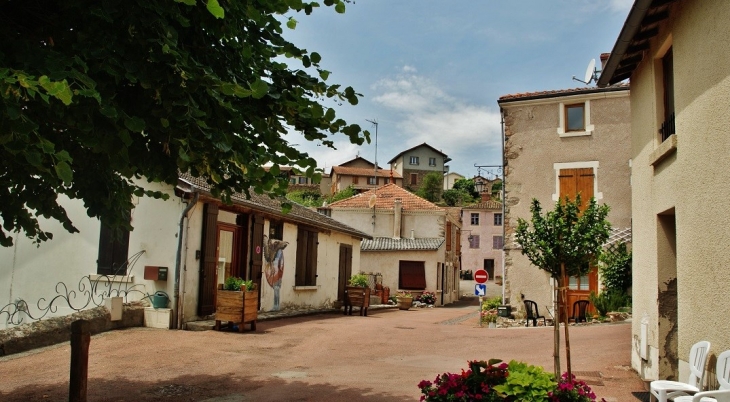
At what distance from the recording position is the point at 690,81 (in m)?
6.15

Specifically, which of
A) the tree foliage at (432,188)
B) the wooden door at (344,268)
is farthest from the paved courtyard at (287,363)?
the tree foliage at (432,188)

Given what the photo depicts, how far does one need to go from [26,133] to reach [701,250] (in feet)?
18.7

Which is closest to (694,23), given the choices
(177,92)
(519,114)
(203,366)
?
(177,92)

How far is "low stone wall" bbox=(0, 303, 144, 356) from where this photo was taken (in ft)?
29.4

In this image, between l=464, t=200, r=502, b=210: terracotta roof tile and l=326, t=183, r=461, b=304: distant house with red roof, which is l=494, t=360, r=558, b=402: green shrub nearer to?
l=326, t=183, r=461, b=304: distant house with red roof

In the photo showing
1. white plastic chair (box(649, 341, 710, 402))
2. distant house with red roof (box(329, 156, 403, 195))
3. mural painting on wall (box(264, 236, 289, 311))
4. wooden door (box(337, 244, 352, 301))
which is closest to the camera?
white plastic chair (box(649, 341, 710, 402))

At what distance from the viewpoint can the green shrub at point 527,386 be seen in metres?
4.54

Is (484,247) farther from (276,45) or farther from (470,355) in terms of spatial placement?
(276,45)

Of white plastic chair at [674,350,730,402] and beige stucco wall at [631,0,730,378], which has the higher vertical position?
beige stucco wall at [631,0,730,378]

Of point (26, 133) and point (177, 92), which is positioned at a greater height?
point (177, 92)

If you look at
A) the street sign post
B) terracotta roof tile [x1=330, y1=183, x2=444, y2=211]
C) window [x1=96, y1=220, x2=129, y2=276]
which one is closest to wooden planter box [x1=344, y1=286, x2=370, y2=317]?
the street sign post

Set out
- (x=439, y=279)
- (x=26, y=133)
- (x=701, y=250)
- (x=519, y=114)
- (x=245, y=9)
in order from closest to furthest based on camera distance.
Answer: (x=26, y=133)
(x=245, y=9)
(x=701, y=250)
(x=519, y=114)
(x=439, y=279)

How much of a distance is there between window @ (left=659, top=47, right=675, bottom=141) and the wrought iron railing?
32.4 feet

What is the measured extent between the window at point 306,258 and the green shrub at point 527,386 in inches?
548
